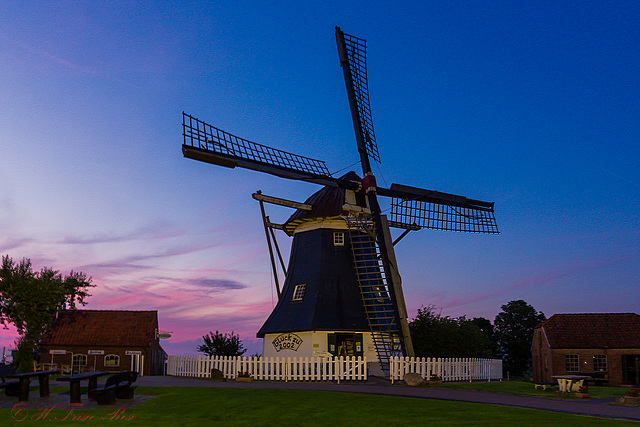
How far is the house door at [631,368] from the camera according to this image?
1376 inches

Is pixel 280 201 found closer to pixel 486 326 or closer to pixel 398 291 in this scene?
pixel 398 291

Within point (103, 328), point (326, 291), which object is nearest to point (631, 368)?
point (326, 291)

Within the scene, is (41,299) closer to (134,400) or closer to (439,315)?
(134,400)

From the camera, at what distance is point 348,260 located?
27.9 metres

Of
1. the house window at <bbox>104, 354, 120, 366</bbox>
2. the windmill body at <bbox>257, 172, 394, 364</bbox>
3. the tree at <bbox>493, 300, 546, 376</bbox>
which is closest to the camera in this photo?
the windmill body at <bbox>257, 172, 394, 364</bbox>

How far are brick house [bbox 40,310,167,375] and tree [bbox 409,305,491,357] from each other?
15.0 metres

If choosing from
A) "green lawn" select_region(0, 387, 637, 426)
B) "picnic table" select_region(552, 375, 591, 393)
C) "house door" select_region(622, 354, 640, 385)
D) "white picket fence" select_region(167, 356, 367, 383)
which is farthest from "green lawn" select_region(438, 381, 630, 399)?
"house door" select_region(622, 354, 640, 385)

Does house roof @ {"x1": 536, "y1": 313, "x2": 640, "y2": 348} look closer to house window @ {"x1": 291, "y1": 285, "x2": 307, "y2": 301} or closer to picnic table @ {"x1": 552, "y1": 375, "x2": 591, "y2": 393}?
house window @ {"x1": 291, "y1": 285, "x2": 307, "y2": 301}

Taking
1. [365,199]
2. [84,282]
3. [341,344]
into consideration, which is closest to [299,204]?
[365,199]

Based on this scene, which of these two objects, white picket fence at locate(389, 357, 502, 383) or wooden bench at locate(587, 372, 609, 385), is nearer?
white picket fence at locate(389, 357, 502, 383)

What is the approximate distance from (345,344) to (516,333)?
39981 millimetres

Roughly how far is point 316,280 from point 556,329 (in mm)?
19879

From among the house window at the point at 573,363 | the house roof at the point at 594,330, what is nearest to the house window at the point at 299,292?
the house roof at the point at 594,330

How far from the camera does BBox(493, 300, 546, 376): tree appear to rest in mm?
59969
